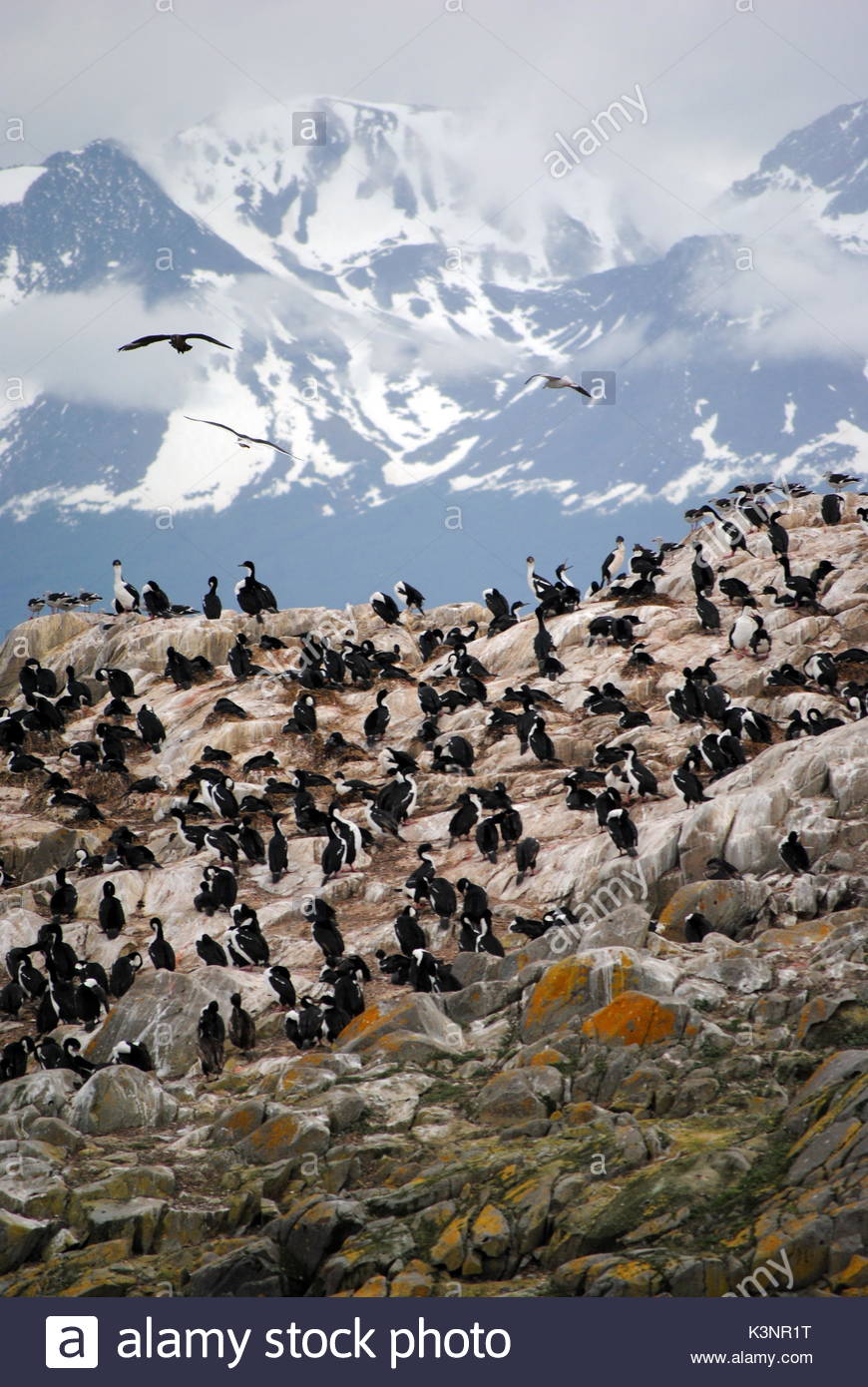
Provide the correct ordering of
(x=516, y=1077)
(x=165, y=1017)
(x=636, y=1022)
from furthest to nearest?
(x=165, y=1017) → (x=636, y=1022) → (x=516, y=1077)

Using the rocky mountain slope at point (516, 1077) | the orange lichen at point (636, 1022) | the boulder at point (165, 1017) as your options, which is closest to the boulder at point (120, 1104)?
the rocky mountain slope at point (516, 1077)

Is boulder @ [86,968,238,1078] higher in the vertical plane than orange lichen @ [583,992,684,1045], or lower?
higher

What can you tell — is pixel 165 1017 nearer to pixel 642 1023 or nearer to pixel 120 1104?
pixel 120 1104

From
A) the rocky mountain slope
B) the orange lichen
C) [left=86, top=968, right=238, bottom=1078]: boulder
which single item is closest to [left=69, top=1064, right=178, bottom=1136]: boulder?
the rocky mountain slope

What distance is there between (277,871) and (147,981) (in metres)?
4.65

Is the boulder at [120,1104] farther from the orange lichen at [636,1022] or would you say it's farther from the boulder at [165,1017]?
the orange lichen at [636,1022]

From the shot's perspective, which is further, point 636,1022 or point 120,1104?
point 120,1104

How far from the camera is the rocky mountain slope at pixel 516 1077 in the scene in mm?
10758

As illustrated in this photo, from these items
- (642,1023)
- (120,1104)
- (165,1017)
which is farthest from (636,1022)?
(165,1017)

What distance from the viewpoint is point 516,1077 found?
536 inches

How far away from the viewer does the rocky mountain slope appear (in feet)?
35.3

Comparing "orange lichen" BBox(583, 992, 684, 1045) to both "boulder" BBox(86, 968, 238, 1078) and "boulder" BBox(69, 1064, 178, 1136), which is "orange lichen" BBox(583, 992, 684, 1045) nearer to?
"boulder" BBox(69, 1064, 178, 1136)

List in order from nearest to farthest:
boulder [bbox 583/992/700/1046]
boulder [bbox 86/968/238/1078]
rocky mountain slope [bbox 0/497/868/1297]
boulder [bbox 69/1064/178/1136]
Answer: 1. rocky mountain slope [bbox 0/497/868/1297]
2. boulder [bbox 583/992/700/1046]
3. boulder [bbox 69/1064/178/1136]
4. boulder [bbox 86/968/238/1078]
